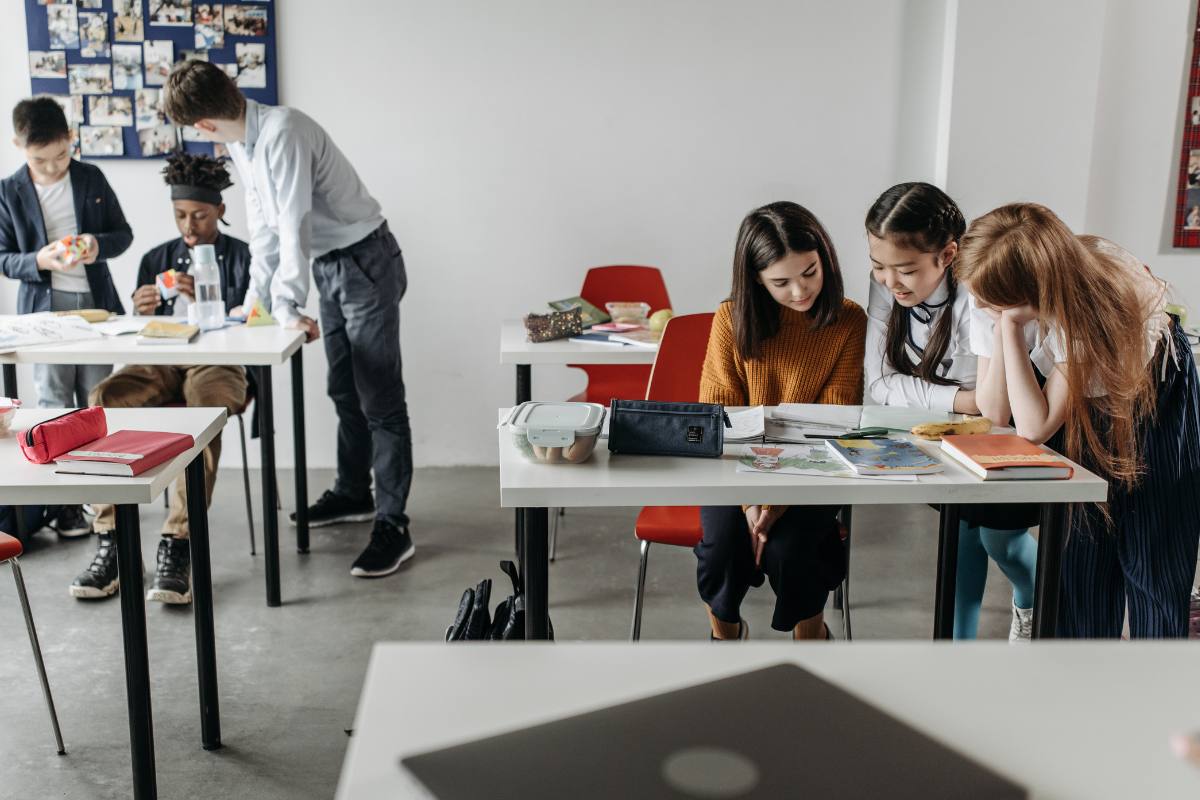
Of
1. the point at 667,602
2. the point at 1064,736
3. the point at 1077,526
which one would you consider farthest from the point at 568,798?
the point at 667,602

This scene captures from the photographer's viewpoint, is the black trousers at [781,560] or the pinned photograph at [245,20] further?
the pinned photograph at [245,20]

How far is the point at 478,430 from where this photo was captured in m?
4.50

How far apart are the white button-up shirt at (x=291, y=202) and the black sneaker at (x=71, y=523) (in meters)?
0.95

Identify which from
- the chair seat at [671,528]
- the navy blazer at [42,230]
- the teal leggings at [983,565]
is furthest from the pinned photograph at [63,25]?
the teal leggings at [983,565]

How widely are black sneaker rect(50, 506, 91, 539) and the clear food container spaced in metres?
1.88

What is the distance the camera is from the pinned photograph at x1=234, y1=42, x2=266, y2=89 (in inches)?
161

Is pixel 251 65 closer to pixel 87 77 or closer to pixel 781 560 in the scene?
pixel 87 77

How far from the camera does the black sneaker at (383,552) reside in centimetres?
319

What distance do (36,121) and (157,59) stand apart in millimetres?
773

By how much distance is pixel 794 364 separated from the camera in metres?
2.36

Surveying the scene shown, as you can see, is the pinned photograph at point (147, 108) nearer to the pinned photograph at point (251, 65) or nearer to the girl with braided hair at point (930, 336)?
the pinned photograph at point (251, 65)

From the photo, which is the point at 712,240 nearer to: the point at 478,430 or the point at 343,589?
the point at 478,430

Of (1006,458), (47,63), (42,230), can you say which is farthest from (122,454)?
(47,63)

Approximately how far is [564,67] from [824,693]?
12.3ft
